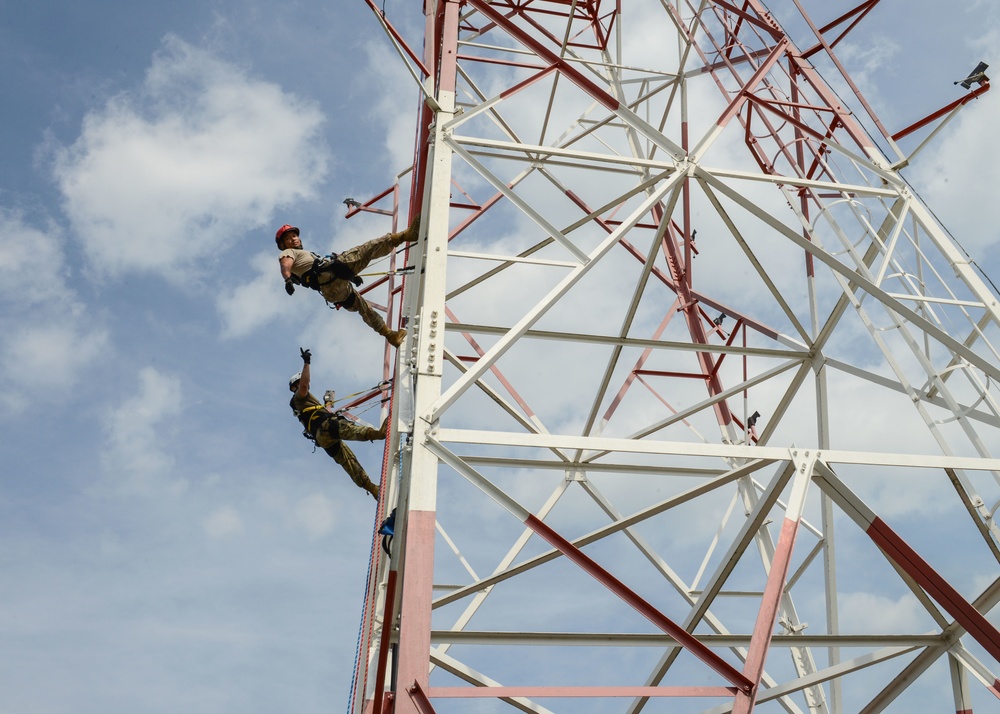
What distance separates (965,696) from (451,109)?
8.44 meters

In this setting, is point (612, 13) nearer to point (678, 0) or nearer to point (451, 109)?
point (678, 0)

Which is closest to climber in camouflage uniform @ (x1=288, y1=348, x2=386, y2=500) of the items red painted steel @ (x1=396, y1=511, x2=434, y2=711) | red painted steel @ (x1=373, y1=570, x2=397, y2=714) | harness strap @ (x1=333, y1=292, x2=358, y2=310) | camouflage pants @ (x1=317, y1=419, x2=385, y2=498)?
camouflage pants @ (x1=317, y1=419, x2=385, y2=498)

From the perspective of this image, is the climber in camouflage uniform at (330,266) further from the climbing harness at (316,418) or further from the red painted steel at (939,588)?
the red painted steel at (939,588)

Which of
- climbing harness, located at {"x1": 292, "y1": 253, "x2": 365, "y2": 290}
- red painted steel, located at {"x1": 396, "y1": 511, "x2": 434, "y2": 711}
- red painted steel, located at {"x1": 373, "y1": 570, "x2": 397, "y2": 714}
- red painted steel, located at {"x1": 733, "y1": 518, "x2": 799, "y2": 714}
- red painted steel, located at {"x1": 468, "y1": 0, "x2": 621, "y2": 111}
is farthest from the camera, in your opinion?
climbing harness, located at {"x1": 292, "y1": 253, "x2": 365, "y2": 290}

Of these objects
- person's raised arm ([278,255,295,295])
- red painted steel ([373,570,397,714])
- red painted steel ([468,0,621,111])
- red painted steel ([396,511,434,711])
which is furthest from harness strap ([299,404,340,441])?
red painted steel ([396,511,434,711])

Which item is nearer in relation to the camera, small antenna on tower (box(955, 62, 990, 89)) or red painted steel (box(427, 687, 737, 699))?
red painted steel (box(427, 687, 737, 699))

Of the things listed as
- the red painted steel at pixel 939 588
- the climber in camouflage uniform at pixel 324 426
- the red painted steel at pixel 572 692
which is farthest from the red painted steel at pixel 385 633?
the climber in camouflage uniform at pixel 324 426

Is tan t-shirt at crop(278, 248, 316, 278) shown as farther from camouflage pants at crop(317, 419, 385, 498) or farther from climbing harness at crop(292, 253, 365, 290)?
camouflage pants at crop(317, 419, 385, 498)

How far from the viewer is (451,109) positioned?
34.4ft

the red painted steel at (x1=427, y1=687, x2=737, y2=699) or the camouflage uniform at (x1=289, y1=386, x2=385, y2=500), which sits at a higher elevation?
the camouflage uniform at (x1=289, y1=386, x2=385, y2=500)

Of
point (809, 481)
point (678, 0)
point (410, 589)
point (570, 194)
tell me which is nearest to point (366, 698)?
point (410, 589)

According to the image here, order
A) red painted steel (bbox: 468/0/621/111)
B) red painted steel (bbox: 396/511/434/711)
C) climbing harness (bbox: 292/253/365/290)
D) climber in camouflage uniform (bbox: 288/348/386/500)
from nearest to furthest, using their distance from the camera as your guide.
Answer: red painted steel (bbox: 396/511/434/711), red painted steel (bbox: 468/0/621/111), climbing harness (bbox: 292/253/365/290), climber in camouflage uniform (bbox: 288/348/386/500)

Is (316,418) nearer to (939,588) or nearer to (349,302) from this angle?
(349,302)

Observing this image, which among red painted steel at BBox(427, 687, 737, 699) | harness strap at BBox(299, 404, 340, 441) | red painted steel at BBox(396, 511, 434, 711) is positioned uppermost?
harness strap at BBox(299, 404, 340, 441)
